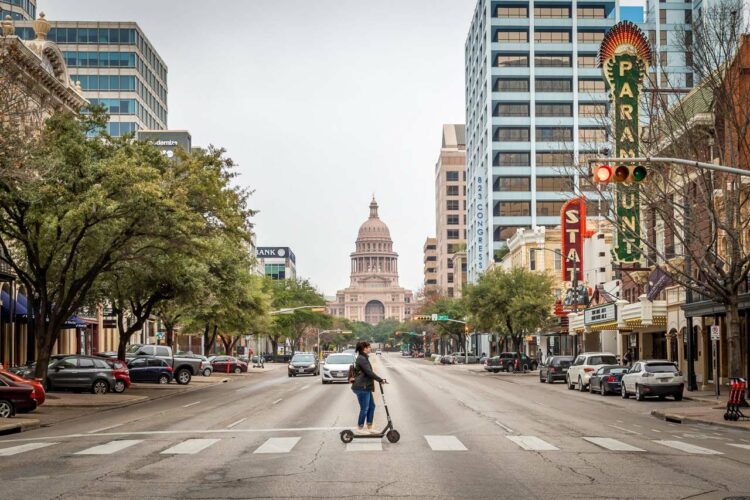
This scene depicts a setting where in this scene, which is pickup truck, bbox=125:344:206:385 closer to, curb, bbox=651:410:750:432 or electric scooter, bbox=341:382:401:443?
curb, bbox=651:410:750:432

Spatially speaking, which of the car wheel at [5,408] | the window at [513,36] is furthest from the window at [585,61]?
the car wheel at [5,408]

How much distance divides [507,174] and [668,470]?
100022 mm

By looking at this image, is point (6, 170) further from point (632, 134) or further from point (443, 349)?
point (443, 349)

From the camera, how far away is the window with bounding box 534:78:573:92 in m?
113

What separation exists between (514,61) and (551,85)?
5123mm

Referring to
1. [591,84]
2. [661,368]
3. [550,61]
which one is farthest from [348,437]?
[591,84]

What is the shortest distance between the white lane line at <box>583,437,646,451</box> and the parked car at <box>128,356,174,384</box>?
34.1m

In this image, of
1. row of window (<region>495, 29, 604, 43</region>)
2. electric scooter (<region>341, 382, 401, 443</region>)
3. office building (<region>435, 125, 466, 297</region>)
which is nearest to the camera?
electric scooter (<region>341, 382, 401, 443</region>)

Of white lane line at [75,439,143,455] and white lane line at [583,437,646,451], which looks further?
white lane line at [583,437,646,451]

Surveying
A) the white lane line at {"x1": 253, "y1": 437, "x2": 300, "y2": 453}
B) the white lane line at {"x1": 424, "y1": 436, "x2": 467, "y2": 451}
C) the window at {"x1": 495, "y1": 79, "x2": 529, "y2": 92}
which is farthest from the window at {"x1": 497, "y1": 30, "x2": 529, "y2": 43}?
the white lane line at {"x1": 253, "y1": 437, "x2": 300, "y2": 453}

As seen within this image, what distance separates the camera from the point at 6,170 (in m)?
21.3

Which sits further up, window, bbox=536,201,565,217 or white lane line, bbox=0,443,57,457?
window, bbox=536,201,565,217

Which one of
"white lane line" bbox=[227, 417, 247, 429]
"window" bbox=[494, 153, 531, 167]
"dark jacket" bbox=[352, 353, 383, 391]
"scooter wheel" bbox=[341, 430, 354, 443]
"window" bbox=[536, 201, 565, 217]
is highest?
"window" bbox=[494, 153, 531, 167]

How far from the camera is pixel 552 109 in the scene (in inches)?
4451
